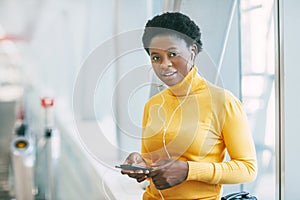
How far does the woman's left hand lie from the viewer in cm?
107

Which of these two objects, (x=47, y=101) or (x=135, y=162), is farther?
(x=47, y=101)

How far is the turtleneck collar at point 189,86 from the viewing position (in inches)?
42.2

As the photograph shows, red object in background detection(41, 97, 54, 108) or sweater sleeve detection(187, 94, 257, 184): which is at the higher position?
red object in background detection(41, 97, 54, 108)

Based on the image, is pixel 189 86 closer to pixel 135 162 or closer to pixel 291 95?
pixel 135 162

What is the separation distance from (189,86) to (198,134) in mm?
114

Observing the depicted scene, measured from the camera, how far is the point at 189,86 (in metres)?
1.08

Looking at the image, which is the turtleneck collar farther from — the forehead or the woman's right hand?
the woman's right hand

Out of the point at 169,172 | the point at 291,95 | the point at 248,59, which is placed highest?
the point at 248,59

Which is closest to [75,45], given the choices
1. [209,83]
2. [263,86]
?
[209,83]

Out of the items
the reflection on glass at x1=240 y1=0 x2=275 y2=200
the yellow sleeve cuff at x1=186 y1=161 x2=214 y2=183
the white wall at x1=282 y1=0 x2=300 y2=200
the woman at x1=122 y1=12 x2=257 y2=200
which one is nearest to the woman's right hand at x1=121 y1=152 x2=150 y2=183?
the woman at x1=122 y1=12 x2=257 y2=200

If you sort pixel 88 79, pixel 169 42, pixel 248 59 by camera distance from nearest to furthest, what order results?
pixel 169 42, pixel 88 79, pixel 248 59

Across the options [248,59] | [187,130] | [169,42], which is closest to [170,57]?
[169,42]

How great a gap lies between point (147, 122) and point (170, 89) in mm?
98

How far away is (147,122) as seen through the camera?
1.10m
